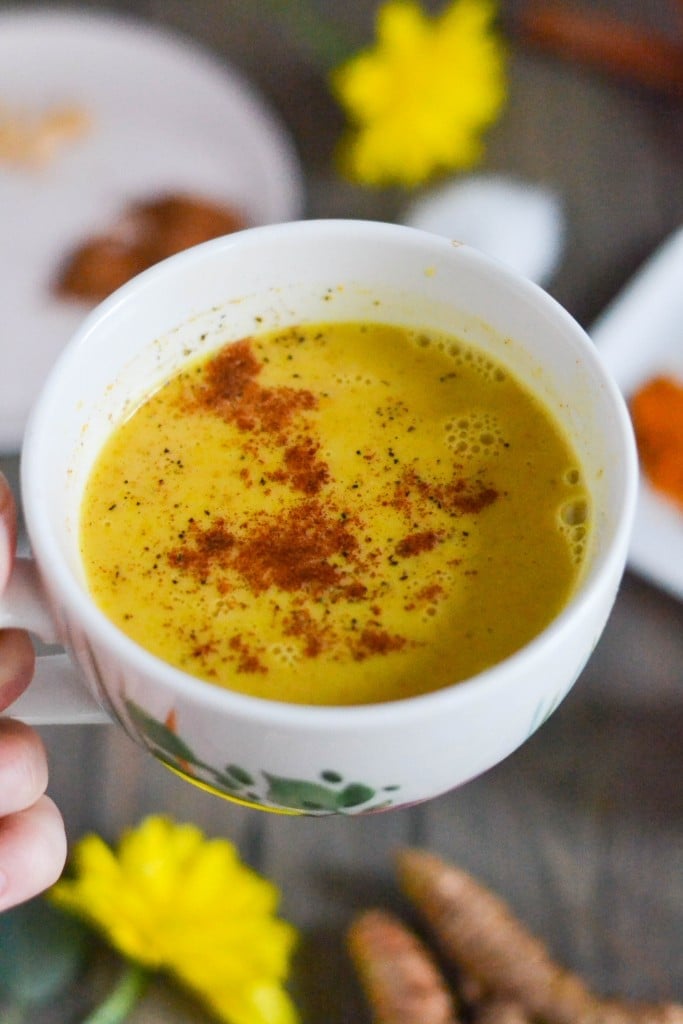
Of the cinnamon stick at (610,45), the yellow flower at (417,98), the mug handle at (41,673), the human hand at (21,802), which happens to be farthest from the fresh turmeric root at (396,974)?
the cinnamon stick at (610,45)

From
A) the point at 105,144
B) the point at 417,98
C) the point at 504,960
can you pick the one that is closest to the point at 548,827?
the point at 504,960

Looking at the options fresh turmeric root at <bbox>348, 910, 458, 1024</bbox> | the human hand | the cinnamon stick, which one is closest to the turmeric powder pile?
fresh turmeric root at <bbox>348, 910, 458, 1024</bbox>

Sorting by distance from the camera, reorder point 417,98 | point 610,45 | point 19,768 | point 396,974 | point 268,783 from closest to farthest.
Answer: point 268,783 → point 19,768 → point 396,974 → point 417,98 → point 610,45

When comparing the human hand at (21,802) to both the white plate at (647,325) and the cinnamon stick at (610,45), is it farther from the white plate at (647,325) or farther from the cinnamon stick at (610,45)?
the cinnamon stick at (610,45)

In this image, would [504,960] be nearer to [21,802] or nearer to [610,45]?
[21,802]

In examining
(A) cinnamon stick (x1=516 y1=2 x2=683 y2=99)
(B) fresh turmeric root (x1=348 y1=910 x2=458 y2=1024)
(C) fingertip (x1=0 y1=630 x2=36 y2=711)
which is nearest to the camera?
(C) fingertip (x1=0 y1=630 x2=36 y2=711)

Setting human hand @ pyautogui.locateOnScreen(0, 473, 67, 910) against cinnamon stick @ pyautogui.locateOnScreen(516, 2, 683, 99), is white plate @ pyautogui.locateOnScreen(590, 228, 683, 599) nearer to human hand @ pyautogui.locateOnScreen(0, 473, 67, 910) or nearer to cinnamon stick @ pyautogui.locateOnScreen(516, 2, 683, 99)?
cinnamon stick @ pyautogui.locateOnScreen(516, 2, 683, 99)

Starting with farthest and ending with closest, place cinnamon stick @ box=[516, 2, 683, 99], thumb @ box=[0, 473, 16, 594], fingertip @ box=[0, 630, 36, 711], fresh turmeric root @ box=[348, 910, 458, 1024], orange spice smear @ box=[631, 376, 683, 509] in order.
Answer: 1. cinnamon stick @ box=[516, 2, 683, 99]
2. orange spice smear @ box=[631, 376, 683, 509]
3. fresh turmeric root @ box=[348, 910, 458, 1024]
4. fingertip @ box=[0, 630, 36, 711]
5. thumb @ box=[0, 473, 16, 594]

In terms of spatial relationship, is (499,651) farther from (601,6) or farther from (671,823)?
(601,6)
